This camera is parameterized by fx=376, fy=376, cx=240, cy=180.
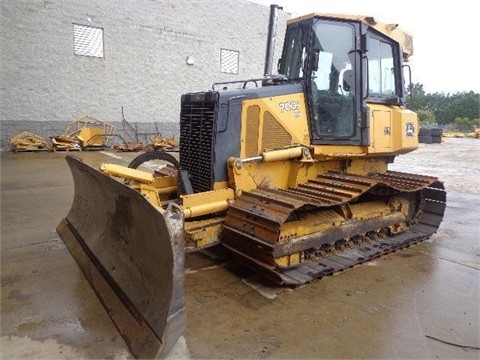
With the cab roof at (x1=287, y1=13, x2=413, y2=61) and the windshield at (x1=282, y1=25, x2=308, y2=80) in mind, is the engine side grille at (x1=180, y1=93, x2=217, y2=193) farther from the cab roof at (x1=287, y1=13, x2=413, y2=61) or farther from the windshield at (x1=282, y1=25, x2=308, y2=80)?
the cab roof at (x1=287, y1=13, x2=413, y2=61)

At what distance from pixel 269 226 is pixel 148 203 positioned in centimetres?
131

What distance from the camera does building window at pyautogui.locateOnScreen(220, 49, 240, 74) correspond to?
A: 18578mm

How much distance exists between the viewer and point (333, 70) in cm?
471

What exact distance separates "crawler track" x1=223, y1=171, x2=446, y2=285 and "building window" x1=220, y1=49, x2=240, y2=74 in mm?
14595

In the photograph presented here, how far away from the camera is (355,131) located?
487 cm

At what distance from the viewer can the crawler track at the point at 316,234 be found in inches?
142

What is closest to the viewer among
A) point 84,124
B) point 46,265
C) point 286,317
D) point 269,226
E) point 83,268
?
point 286,317

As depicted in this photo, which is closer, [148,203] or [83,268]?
[148,203]

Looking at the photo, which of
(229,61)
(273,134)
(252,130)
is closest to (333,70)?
(273,134)

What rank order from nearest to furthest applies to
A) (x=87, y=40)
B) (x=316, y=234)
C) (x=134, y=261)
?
(x=134, y=261)
(x=316, y=234)
(x=87, y=40)

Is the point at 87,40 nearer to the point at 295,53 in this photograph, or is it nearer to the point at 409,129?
the point at 295,53

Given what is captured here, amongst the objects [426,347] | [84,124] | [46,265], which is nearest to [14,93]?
[84,124]

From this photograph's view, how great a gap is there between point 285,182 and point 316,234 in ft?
2.84

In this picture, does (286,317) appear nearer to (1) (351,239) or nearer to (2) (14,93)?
(1) (351,239)
